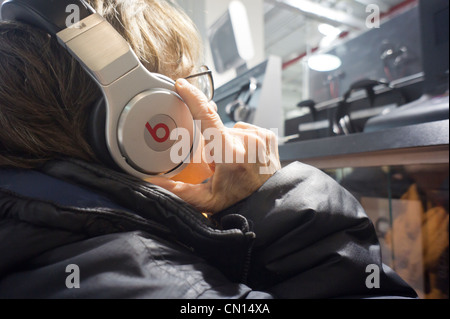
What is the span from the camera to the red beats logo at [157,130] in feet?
1.43

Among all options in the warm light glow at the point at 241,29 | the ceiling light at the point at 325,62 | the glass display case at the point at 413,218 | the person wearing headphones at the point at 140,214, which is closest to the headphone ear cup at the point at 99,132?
the person wearing headphones at the point at 140,214

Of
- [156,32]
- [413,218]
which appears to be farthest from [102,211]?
[413,218]

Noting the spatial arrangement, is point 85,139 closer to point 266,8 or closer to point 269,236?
point 269,236

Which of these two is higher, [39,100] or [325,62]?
[325,62]

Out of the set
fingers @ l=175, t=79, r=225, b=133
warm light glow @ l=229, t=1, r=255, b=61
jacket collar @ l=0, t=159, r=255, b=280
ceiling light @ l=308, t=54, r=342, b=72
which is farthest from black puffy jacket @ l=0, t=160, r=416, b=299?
ceiling light @ l=308, t=54, r=342, b=72

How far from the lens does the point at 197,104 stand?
46 centimetres

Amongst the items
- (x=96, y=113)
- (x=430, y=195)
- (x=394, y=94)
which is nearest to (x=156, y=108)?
(x=96, y=113)

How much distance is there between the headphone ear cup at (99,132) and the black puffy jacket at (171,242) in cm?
3

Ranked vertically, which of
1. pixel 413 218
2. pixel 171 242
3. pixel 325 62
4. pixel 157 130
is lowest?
pixel 413 218

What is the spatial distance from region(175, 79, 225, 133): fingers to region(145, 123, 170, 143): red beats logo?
0.16 ft

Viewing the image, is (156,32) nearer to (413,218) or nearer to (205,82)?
(205,82)

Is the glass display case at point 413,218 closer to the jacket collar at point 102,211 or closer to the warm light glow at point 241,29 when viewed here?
the jacket collar at point 102,211

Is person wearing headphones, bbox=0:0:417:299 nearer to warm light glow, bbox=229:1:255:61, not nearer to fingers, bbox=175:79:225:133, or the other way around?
fingers, bbox=175:79:225:133

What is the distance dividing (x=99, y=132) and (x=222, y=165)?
0.61ft
